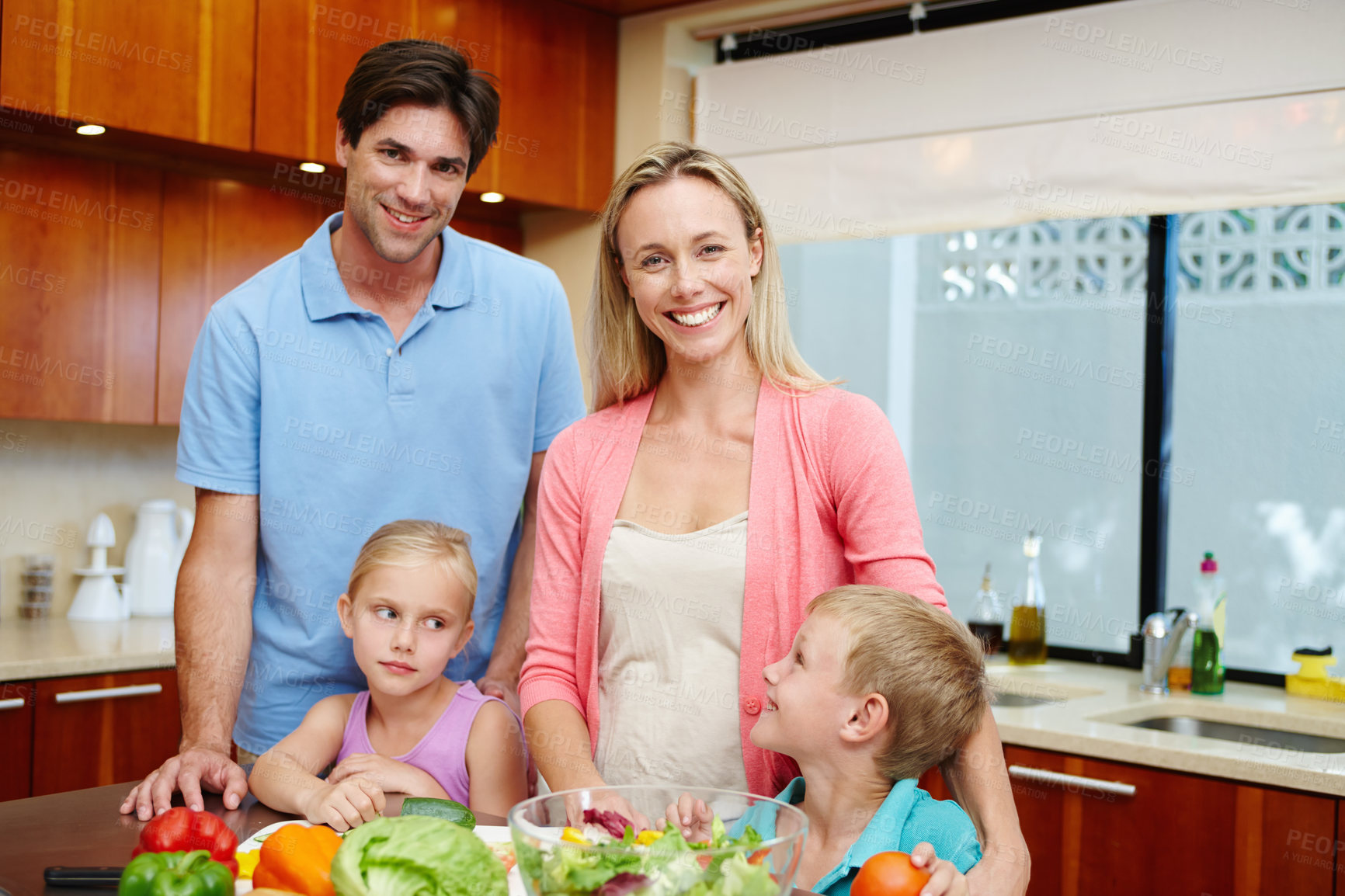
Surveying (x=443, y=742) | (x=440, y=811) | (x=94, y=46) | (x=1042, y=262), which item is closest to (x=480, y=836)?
(x=440, y=811)

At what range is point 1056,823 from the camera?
235cm

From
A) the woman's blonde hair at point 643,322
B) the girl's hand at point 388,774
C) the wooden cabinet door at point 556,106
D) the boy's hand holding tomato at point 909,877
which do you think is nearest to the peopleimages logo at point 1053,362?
the wooden cabinet door at point 556,106

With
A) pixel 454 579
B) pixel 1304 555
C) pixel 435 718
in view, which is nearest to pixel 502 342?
pixel 454 579

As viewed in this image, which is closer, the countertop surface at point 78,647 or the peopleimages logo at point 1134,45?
the countertop surface at point 78,647

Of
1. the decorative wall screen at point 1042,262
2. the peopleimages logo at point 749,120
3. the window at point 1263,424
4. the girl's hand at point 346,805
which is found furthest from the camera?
the peopleimages logo at point 749,120

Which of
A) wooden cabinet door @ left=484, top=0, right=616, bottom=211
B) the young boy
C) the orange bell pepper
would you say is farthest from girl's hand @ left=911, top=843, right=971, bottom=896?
wooden cabinet door @ left=484, top=0, right=616, bottom=211

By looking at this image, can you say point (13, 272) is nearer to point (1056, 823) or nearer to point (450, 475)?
point (450, 475)

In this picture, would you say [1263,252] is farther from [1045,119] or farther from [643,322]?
[643,322]

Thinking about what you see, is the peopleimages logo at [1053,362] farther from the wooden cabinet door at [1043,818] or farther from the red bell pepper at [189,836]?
the red bell pepper at [189,836]

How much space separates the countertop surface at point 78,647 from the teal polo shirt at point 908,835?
195 cm

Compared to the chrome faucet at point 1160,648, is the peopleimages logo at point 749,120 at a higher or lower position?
higher

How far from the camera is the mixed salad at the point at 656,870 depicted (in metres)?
→ 0.75

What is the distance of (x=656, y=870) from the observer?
76cm

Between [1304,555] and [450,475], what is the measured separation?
230 centimetres
